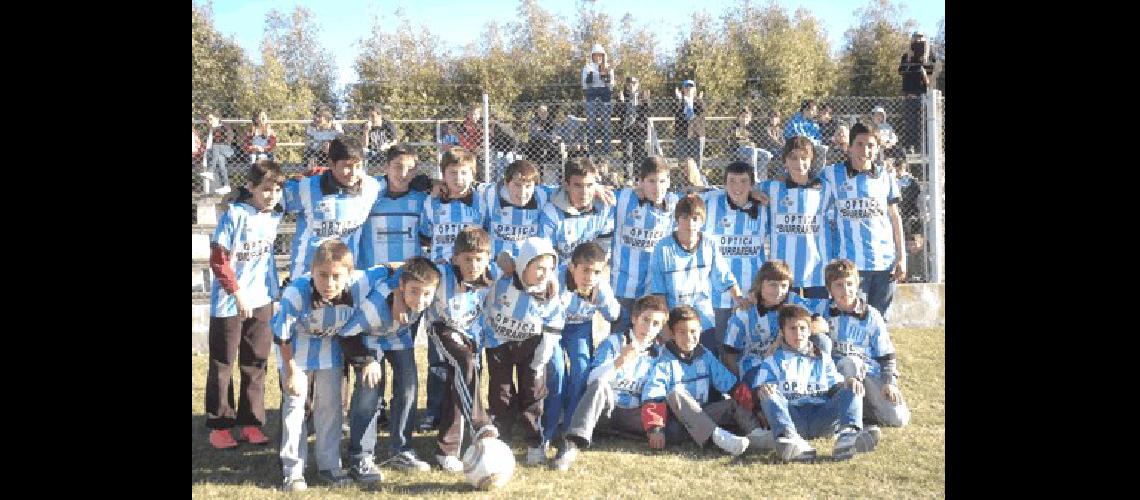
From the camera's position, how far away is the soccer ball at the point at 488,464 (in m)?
4.48

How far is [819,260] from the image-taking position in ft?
21.5

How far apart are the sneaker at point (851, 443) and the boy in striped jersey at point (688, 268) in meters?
1.03

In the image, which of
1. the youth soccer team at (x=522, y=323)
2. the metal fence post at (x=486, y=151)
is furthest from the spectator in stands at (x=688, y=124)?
the youth soccer team at (x=522, y=323)

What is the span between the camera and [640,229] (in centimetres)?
599

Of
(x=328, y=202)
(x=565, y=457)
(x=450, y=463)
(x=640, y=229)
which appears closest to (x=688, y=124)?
(x=640, y=229)

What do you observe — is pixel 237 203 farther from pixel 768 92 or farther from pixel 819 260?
pixel 768 92

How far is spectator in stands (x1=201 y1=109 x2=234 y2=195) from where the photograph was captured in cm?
1328

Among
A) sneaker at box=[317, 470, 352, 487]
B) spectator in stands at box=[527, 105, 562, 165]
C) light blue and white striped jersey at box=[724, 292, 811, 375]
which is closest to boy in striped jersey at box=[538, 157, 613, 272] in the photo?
light blue and white striped jersey at box=[724, 292, 811, 375]

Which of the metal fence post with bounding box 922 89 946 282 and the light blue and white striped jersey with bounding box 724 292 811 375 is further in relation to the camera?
the metal fence post with bounding box 922 89 946 282

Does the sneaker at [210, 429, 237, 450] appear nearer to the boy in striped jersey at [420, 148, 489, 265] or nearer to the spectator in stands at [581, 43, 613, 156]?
the boy in striped jersey at [420, 148, 489, 265]

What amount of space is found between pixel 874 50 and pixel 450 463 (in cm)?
3532

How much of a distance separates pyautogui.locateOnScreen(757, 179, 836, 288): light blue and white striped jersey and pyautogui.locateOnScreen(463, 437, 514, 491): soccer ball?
2742mm
